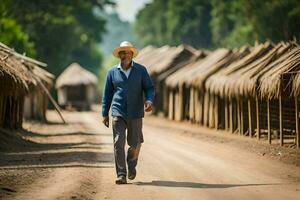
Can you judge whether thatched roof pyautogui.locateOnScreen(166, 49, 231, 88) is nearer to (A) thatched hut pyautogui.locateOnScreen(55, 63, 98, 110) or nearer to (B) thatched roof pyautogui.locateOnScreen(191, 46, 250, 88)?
(B) thatched roof pyautogui.locateOnScreen(191, 46, 250, 88)

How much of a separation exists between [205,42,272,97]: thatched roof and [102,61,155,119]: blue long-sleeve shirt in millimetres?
11274

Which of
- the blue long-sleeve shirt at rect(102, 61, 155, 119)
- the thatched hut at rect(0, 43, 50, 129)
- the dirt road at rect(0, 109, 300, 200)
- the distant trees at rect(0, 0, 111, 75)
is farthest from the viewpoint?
the distant trees at rect(0, 0, 111, 75)

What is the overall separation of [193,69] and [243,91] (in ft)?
31.0

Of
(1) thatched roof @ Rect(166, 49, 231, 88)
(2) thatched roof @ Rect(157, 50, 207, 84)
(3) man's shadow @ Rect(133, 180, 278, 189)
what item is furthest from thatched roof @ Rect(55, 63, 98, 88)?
(3) man's shadow @ Rect(133, 180, 278, 189)

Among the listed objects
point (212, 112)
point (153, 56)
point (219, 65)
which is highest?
point (153, 56)

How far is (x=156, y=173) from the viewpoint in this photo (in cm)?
1108

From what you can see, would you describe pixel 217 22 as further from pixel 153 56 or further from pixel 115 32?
pixel 115 32

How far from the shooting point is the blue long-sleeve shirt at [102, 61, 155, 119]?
1011 centimetres

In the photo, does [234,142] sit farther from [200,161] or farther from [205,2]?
[205,2]

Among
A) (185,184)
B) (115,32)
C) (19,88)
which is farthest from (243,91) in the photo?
(115,32)

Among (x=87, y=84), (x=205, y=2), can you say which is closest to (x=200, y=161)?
(x=87, y=84)

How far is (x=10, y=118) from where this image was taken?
20.7 meters

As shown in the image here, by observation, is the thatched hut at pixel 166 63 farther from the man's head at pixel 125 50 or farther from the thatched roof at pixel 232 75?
the man's head at pixel 125 50

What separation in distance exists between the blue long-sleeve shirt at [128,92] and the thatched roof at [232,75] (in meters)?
11.3
